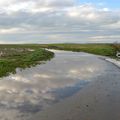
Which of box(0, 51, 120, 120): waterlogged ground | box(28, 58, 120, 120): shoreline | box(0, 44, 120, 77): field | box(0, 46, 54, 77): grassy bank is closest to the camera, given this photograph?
box(28, 58, 120, 120): shoreline

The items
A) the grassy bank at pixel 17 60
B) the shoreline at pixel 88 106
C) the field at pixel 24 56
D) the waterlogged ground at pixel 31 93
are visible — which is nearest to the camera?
the shoreline at pixel 88 106

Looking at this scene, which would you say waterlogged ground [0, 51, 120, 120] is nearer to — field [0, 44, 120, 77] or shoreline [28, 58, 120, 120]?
shoreline [28, 58, 120, 120]

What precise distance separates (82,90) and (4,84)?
7001 millimetres

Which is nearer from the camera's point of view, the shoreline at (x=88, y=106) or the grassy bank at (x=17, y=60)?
the shoreline at (x=88, y=106)

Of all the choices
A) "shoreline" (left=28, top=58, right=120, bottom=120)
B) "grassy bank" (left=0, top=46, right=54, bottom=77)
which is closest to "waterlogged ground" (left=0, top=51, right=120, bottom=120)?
"shoreline" (left=28, top=58, right=120, bottom=120)

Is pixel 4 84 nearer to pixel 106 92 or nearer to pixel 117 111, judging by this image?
pixel 106 92

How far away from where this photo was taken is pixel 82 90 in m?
27.7

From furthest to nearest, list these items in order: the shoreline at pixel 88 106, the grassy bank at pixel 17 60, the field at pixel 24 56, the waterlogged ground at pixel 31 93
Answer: the field at pixel 24 56 < the grassy bank at pixel 17 60 < the waterlogged ground at pixel 31 93 < the shoreline at pixel 88 106

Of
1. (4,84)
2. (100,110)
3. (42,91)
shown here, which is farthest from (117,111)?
(4,84)

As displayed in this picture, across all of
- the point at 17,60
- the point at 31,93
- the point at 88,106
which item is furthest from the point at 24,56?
the point at 88,106

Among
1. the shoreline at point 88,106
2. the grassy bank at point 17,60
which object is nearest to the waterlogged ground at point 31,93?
the shoreline at point 88,106

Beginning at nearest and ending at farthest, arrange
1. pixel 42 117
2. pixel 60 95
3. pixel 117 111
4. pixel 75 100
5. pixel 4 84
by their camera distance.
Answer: pixel 42 117
pixel 117 111
pixel 75 100
pixel 60 95
pixel 4 84

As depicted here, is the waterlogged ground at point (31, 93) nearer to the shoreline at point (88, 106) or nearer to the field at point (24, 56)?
the shoreline at point (88, 106)

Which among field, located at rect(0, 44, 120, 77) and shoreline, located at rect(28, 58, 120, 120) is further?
field, located at rect(0, 44, 120, 77)
